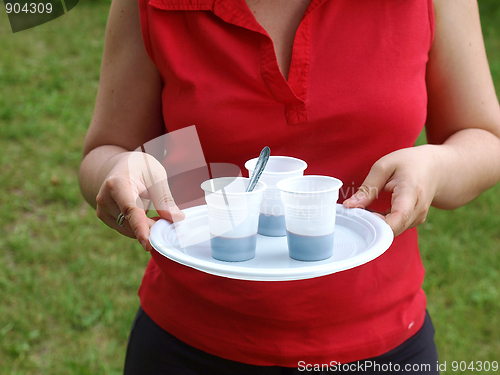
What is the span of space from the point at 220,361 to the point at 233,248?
39 cm

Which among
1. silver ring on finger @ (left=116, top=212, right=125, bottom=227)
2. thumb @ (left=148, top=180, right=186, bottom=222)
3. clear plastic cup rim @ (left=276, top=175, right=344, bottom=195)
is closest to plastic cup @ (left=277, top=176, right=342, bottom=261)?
clear plastic cup rim @ (left=276, top=175, right=344, bottom=195)

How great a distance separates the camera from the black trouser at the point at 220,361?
137 centimetres

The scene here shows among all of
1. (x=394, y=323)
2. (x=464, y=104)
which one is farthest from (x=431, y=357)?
(x=464, y=104)

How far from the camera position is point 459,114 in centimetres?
144

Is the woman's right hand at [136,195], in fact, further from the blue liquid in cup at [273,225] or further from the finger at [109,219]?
the blue liquid in cup at [273,225]

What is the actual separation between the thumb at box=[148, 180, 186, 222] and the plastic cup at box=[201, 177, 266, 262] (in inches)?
3.7

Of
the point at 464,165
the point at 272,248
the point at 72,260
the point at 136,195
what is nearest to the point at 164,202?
the point at 136,195

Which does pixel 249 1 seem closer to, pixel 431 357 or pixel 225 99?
pixel 225 99

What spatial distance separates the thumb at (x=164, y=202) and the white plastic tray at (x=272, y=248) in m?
0.03

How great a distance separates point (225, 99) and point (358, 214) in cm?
50

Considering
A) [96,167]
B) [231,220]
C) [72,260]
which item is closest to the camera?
[231,220]

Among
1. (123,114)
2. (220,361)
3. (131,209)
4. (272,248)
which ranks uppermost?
(123,114)

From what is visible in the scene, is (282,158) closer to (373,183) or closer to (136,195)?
(373,183)

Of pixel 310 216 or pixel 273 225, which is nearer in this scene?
pixel 310 216
